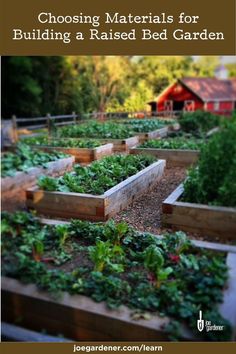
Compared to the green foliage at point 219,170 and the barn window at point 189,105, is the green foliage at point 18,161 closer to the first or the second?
the green foliage at point 219,170

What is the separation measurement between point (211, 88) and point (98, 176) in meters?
26.4

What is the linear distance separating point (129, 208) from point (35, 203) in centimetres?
187

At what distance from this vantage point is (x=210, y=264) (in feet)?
8.74

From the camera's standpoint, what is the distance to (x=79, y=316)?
2299 mm

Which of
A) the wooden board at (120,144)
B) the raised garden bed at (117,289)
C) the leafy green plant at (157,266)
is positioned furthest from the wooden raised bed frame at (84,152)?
the leafy green plant at (157,266)

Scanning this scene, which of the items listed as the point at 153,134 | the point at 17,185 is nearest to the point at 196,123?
the point at 153,134

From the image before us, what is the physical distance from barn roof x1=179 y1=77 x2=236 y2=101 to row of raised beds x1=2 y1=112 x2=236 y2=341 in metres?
24.7

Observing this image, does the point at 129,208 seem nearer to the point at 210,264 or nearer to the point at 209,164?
the point at 209,164

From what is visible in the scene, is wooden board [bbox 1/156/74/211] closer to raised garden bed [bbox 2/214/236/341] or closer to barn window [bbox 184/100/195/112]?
raised garden bed [bbox 2/214/236/341]

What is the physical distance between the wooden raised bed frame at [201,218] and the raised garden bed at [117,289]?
0.71ft

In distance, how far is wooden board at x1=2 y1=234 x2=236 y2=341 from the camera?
7.20 feet

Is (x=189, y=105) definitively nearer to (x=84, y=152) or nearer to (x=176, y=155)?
(x=176, y=155)
